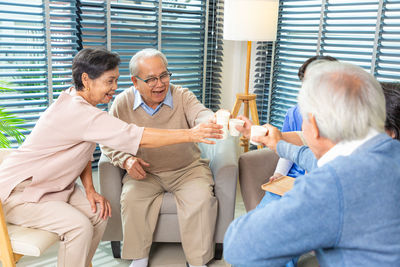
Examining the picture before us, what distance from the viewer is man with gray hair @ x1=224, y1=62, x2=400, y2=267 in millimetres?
932

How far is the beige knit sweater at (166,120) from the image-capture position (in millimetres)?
2488

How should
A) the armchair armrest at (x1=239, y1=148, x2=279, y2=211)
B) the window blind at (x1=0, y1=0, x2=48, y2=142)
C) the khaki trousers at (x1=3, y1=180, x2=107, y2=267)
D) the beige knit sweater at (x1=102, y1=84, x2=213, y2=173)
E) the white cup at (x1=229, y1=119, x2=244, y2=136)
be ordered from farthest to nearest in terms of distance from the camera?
the window blind at (x1=0, y1=0, x2=48, y2=142)
the beige knit sweater at (x1=102, y1=84, x2=213, y2=173)
the armchair armrest at (x1=239, y1=148, x2=279, y2=211)
the white cup at (x1=229, y1=119, x2=244, y2=136)
the khaki trousers at (x1=3, y1=180, x2=107, y2=267)

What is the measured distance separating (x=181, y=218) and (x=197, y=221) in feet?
0.31

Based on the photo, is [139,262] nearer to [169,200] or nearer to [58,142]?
[169,200]

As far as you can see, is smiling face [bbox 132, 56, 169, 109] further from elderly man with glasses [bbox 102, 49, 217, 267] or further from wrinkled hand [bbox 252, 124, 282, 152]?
wrinkled hand [bbox 252, 124, 282, 152]

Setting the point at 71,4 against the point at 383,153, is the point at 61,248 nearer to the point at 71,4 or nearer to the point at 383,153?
the point at 383,153

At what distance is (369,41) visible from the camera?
3.52 m

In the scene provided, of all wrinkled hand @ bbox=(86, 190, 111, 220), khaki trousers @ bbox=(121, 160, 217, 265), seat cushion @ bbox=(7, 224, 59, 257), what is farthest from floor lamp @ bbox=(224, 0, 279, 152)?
seat cushion @ bbox=(7, 224, 59, 257)

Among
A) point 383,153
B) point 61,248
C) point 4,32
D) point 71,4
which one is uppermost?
point 71,4

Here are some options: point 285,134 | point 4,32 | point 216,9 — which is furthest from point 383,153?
point 216,9

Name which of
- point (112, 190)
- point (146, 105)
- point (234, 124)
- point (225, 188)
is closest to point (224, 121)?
point (234, 124)

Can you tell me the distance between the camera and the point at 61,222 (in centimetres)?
182

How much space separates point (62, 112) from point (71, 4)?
2.01 metres

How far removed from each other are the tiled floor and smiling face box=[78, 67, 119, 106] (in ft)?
3.39
